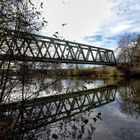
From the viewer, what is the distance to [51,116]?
1184cm

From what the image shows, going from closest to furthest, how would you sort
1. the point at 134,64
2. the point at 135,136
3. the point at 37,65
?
the point at 37,65
the point at 135,136
the point at 134,64

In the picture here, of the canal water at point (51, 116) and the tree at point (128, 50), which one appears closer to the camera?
the canal water at point (51, 116)

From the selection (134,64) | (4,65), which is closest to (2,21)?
(4,65)

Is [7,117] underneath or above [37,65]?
underneath

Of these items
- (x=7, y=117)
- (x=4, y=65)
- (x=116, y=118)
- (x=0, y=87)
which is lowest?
(x=116, y=118)

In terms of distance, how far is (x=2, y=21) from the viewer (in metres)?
5.03

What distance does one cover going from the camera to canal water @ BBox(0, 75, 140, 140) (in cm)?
572

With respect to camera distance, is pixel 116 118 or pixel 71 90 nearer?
pixel 71 90

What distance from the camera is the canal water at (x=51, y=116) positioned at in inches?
225

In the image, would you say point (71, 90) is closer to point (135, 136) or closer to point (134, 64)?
point (135, 136)

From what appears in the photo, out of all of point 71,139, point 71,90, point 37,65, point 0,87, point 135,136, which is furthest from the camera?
point 135,136

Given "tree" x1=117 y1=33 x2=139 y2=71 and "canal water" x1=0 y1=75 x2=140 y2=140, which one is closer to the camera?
"canal water" x1=0 y1=75 x2=140 y2=140

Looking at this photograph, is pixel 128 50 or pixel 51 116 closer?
pixel 51 116

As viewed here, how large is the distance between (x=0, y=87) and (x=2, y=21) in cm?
115
